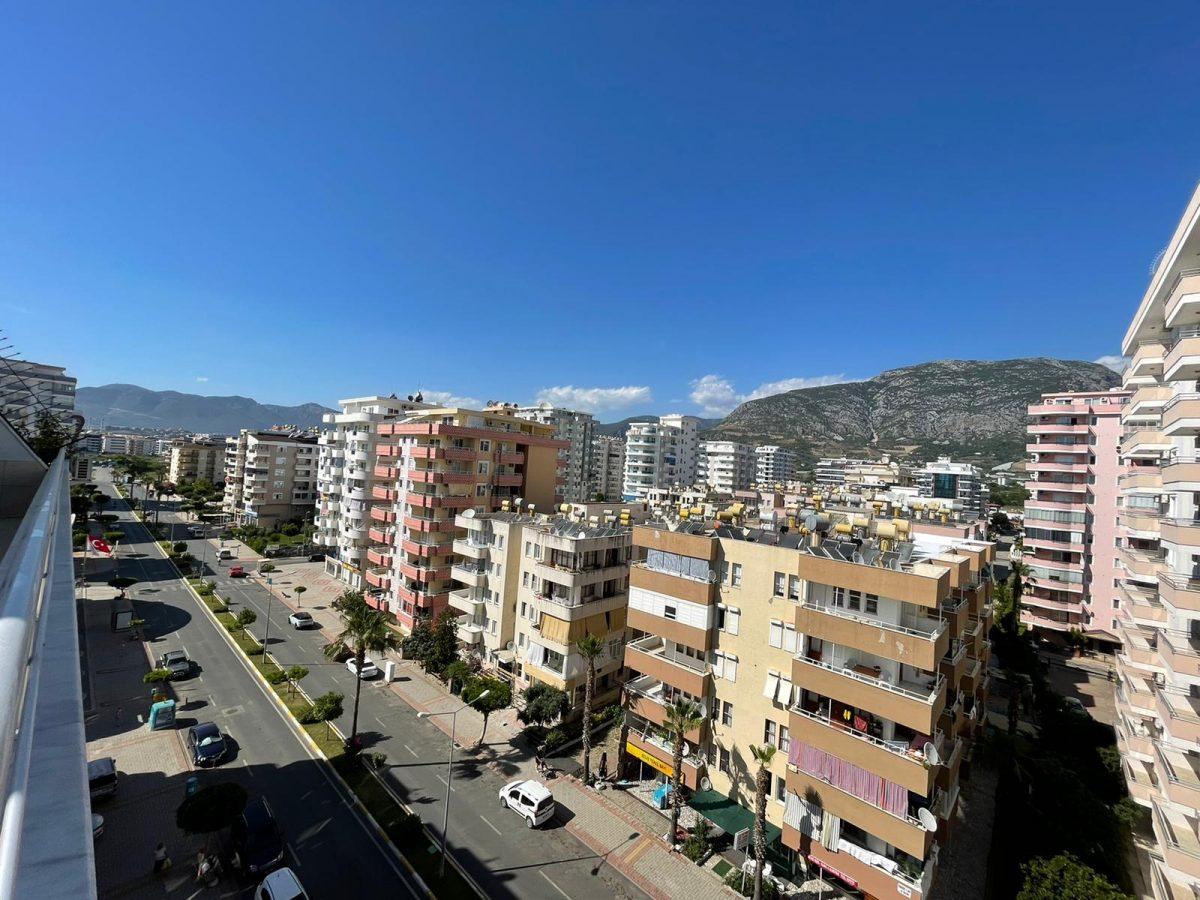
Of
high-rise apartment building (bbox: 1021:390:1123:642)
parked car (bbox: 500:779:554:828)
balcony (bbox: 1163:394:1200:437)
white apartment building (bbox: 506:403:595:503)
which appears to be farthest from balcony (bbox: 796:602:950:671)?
white apartment building (bbox: 506:403:595:503)

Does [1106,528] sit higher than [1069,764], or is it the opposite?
[1106,528]

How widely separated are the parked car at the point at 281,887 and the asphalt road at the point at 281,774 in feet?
4.88

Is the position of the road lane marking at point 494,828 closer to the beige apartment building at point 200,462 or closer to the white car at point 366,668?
the white car at point 366,668

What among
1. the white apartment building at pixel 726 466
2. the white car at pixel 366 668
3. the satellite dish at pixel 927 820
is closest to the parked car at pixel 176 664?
the white car at pixel 366 668

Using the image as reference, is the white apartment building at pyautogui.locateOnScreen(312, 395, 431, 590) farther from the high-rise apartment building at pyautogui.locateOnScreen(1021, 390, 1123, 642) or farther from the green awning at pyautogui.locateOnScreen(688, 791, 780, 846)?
the high-rise apartment building at pyautogui.locateOnScreen(1021, 390, 1123, 642)

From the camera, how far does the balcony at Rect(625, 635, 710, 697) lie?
28.1 m

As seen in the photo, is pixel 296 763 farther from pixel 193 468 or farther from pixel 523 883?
pixel 193 468

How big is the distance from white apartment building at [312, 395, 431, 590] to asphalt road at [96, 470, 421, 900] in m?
16.0

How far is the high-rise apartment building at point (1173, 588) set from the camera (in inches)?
774

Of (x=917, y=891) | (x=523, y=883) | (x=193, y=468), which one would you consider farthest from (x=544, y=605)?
(x=193, y=468)

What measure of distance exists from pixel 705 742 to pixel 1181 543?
21.5 metres

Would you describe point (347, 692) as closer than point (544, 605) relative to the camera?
No

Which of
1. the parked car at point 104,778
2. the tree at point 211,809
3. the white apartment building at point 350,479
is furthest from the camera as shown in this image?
the white apartment building at point 350,479

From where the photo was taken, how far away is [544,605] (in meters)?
37.2
